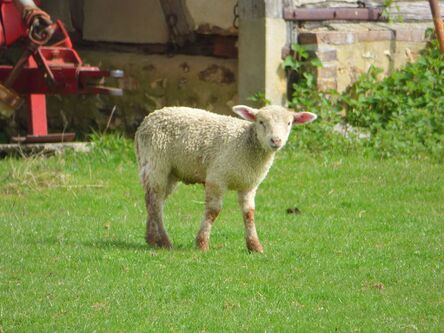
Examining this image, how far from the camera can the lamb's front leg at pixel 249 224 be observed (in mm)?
8266

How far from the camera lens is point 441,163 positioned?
40.8 feet

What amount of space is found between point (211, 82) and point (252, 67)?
927 mm

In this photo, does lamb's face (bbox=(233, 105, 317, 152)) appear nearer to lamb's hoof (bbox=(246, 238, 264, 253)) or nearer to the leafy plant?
lamb's hoof (bbox=(246, 238, 264, 253))

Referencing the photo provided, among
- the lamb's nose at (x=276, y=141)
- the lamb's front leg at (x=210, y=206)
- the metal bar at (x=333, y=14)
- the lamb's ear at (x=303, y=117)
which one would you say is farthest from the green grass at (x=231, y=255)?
the metal bar at (x=333, y=14)

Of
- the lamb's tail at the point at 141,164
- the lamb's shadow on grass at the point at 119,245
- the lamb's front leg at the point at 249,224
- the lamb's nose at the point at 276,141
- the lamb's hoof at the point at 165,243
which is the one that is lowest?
the lamb's shadow on grass at the point at 119,245

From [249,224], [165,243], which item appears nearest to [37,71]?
[165,243]

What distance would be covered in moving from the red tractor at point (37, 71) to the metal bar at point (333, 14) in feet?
8.09

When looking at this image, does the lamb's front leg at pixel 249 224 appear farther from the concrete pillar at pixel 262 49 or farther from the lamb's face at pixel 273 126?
the concrete pillar at pixel 262 49

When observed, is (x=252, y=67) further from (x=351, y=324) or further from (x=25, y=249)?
(x=351, y=324)

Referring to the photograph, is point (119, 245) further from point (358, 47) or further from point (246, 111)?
point (358, 47)

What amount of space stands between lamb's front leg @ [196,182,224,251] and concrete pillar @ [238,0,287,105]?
17.6 ft

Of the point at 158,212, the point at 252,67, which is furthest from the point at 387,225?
the point at 252,67

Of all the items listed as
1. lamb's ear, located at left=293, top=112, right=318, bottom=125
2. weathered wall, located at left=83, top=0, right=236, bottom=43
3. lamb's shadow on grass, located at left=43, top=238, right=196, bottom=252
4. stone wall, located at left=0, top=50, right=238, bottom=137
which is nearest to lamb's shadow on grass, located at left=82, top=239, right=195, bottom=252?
lamb's shadow on grass, located at left=43, top=238, right=196, bottom=252

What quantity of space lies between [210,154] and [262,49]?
5.26 meters
